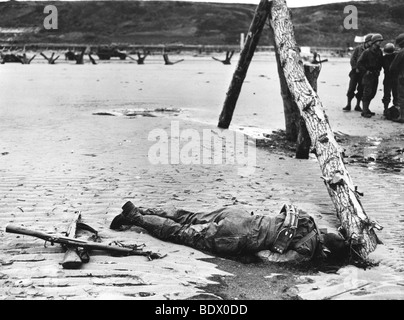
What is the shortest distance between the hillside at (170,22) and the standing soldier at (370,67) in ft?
205

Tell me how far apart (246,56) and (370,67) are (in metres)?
4.38

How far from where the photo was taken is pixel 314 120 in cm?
661

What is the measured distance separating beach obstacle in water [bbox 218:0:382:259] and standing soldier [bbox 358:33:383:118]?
14.3ft

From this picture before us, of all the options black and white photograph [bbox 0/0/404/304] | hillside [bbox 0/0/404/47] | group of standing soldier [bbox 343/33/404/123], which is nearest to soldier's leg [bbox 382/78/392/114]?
group of standing soldier [bbox 343/33/404/123]

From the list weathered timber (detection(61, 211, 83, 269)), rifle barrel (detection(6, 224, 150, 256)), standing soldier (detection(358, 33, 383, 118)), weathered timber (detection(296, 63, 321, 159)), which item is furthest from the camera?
standing soldier (detection(358, 33, 383, 118))

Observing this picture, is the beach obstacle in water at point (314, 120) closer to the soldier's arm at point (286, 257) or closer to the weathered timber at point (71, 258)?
the soldier's arm at point (286, 257)

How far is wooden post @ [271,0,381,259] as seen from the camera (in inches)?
193

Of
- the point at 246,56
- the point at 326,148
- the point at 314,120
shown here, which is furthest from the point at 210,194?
the point at 246,56

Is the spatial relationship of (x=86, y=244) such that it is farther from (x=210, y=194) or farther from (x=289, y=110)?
(x=289, y=110)

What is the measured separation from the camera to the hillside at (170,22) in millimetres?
78375

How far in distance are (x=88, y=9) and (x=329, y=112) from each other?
3557 inches

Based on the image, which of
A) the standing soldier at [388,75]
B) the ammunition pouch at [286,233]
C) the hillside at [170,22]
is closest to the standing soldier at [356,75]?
the standing soldier at [388,75]

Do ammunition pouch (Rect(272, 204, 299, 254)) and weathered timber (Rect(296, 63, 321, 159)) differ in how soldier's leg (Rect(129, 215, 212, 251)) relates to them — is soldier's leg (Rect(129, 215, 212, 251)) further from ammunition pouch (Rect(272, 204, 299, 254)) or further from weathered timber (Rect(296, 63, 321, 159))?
weathered timber (Rect(296, 63, 321, 159))

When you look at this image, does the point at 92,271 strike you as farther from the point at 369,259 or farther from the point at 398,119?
the point at 398,119
